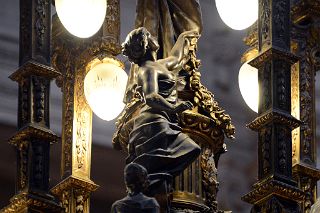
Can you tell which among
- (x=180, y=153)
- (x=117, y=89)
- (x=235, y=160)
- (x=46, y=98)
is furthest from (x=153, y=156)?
(x=235, y=160)

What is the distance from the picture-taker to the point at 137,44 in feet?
61.2

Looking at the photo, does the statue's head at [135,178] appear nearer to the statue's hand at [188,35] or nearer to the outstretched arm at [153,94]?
the outstretched arm at [153,94]

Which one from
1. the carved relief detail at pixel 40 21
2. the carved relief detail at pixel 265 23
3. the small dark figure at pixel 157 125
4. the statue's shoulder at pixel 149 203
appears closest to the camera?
the statue's shoulder at pixel 149 203

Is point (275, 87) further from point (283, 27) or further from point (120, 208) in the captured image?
point (120, 208)

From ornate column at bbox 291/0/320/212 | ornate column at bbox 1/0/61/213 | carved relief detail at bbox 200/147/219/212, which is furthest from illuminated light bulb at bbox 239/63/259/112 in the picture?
ornate column at bbox 1/0/61/213

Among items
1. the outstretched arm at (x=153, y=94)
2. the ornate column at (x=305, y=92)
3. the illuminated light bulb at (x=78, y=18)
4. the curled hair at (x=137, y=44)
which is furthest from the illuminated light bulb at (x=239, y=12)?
the outstretched arm at (x=153, y=94)

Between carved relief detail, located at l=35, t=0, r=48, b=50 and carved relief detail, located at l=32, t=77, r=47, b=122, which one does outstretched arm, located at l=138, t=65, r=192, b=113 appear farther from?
carved relief detail, located at l=35, t=0, r=48, b=50

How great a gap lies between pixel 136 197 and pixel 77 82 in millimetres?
3563

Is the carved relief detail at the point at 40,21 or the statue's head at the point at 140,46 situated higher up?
the carved relief detail at the point at 40,21

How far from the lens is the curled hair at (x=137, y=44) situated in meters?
18.6

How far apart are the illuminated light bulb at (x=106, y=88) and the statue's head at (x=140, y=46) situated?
2.25 m

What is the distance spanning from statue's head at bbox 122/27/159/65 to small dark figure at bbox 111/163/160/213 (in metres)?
1.13

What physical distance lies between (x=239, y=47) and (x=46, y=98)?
7.55 m

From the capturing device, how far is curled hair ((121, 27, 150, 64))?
61.2 feet
